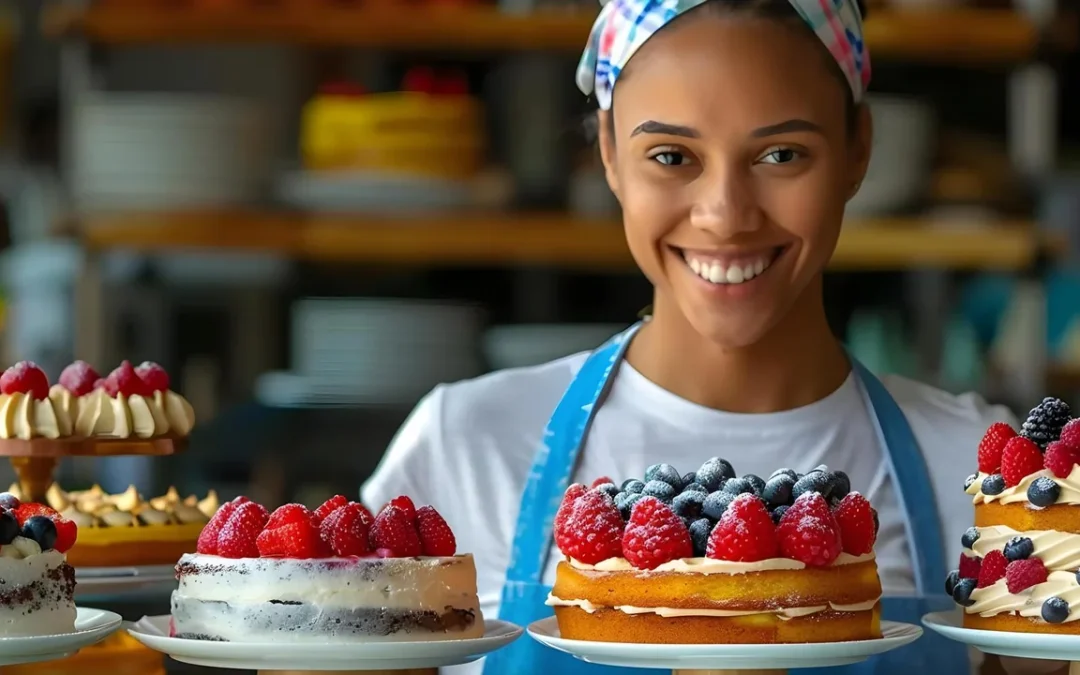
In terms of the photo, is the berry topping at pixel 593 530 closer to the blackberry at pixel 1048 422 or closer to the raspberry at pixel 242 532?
the raspberry at pixel 242 532

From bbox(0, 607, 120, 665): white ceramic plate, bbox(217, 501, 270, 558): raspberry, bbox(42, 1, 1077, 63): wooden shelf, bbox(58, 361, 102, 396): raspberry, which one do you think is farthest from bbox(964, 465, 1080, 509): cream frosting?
bbox(42, 1, 1077, 63): wooden shelf

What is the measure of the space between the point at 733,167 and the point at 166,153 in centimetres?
200

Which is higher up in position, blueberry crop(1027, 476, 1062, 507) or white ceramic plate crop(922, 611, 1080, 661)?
blueberry crop(1027, 476, 1062, 507)

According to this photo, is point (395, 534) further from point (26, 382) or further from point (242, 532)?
point (26, 382)

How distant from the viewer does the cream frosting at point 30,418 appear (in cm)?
191

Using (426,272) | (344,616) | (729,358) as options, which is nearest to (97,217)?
(426,272)


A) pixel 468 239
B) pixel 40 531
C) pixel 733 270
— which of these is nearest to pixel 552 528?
pixel 733 270

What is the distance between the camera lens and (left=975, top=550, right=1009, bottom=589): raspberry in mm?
1726

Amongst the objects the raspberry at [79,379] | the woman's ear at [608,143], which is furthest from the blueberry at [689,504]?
the raspberry at [79,379]

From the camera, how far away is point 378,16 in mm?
3799

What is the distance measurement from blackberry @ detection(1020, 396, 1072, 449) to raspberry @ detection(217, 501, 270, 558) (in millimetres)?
817

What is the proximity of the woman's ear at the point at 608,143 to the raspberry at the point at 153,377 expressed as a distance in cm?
63

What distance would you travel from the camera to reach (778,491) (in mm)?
1646

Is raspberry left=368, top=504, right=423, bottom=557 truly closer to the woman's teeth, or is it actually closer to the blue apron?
the blue apron
